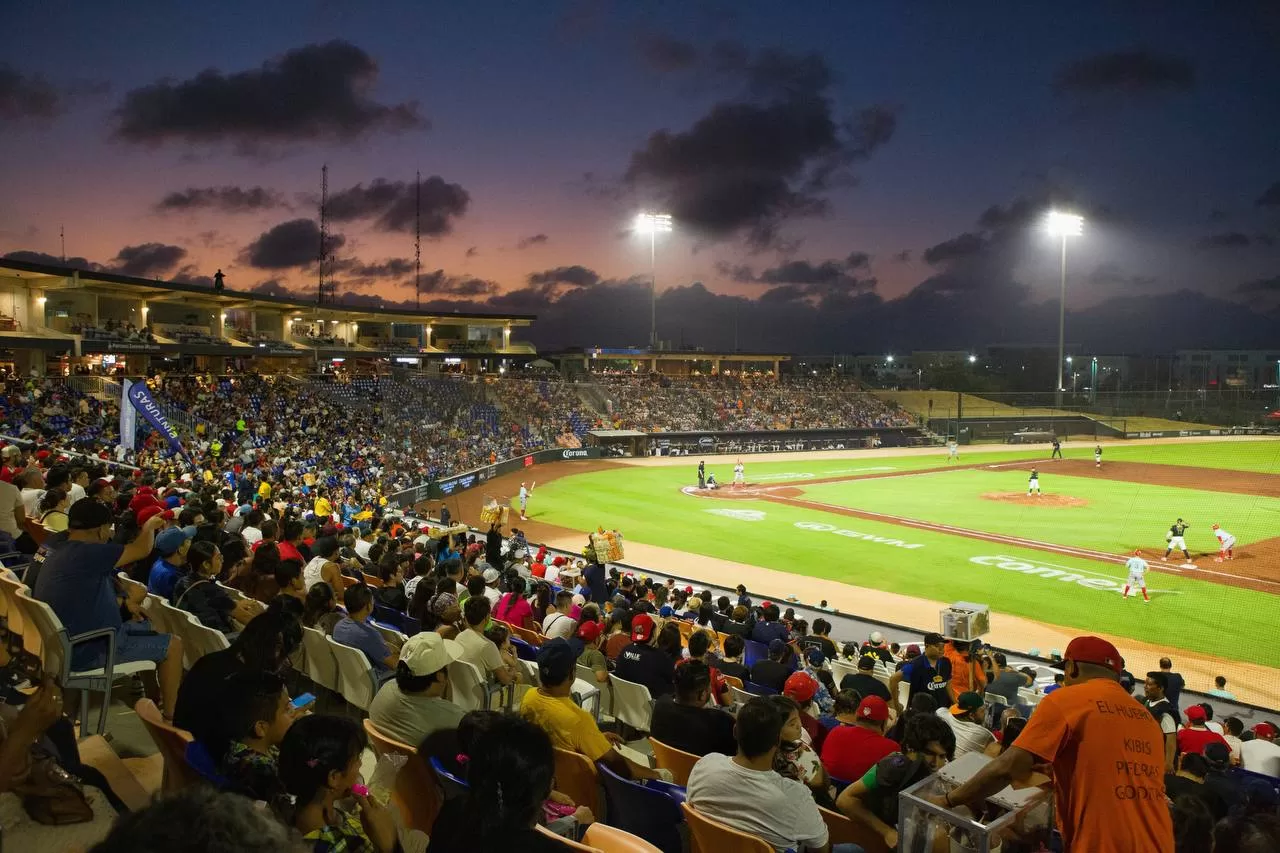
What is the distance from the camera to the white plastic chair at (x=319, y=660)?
6.79 metres

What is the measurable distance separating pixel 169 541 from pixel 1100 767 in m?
8.01

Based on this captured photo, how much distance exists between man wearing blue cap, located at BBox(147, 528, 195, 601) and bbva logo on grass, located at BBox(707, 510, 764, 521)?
26645 millimetres

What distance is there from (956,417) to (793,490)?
42439 millimetres

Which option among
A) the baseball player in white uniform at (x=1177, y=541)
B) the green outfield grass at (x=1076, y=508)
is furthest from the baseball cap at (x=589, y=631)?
the green outfield grass at (x=1076, y=508)

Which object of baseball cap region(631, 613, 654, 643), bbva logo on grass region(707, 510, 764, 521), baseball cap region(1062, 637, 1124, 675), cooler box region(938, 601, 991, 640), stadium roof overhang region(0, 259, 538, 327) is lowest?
bbva logo on grass region(707, 510, 764, 521)

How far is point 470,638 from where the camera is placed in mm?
6738

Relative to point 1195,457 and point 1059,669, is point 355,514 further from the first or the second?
point 1195,457

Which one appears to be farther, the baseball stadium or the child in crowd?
the baseball stadium

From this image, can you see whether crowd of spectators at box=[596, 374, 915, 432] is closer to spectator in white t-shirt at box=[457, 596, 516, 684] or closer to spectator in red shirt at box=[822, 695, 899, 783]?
spectator in white t-shirt at box=[457, 596, 516, 684]

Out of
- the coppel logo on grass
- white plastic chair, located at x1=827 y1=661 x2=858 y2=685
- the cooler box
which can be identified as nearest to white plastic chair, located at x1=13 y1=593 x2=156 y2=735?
white plastic chair, located at x1=827 y1=661 x2=858 y2=685

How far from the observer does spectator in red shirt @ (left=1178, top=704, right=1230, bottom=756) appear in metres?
8.38

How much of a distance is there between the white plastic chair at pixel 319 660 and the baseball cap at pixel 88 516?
172cm

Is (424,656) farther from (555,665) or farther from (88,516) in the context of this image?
(88,516)

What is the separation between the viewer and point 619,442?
5894cm
